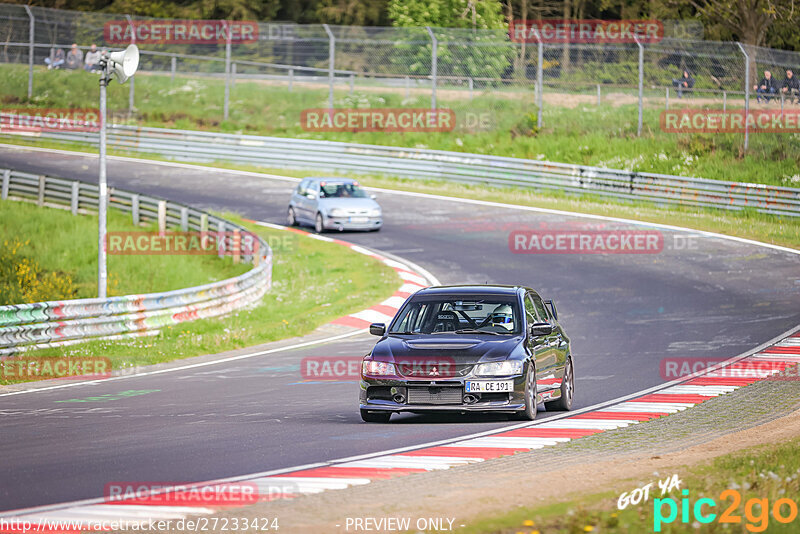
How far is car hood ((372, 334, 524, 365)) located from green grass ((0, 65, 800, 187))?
74.7 feet

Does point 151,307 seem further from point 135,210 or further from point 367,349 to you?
point 135,210

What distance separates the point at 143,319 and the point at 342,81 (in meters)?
23.6

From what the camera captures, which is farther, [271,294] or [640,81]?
[640,81]

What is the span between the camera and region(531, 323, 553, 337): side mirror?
11898 millimetres

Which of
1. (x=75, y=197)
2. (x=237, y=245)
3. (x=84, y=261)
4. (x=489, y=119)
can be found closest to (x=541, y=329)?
(x=237, y=245)

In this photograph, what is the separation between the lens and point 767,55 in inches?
1297

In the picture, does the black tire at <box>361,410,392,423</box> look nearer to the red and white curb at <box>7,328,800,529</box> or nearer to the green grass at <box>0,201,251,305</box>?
the red and white curb at <box>7,328,800,529</box>

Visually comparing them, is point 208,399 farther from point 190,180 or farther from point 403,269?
point 190,180

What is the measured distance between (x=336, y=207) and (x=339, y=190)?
746 mm

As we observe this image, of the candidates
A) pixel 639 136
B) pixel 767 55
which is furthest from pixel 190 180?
pixel 767 55

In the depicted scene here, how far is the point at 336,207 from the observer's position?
31.0m

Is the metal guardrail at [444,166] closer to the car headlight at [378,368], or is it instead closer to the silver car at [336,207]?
the silver car at [336,207]

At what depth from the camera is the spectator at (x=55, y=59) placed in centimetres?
4628

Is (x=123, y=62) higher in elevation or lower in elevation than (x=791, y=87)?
higher
